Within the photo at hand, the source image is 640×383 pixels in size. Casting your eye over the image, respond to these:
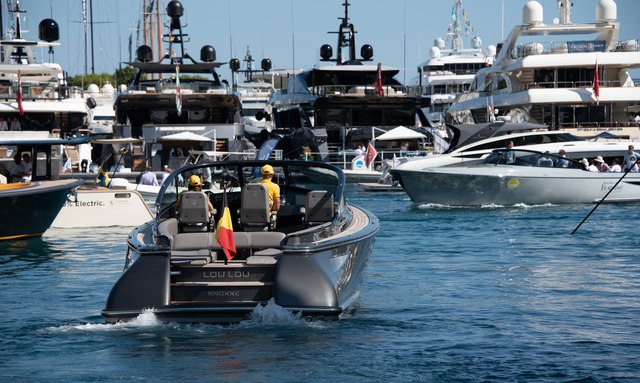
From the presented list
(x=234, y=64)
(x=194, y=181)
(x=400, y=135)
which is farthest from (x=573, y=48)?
(x=234, y=64)

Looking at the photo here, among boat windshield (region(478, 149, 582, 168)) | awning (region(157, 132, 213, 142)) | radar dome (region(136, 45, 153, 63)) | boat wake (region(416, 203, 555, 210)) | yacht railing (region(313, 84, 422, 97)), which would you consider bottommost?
boat wake (region(416, 203, 555, 210))

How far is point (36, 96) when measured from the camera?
43406mm

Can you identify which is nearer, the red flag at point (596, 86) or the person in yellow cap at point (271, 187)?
the person in yellow cap at point (271, 187)

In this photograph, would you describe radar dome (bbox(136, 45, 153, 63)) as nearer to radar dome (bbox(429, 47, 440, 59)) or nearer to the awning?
the awning

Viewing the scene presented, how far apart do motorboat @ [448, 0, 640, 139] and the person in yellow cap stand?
30.3 meters

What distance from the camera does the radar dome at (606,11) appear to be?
1892 inches

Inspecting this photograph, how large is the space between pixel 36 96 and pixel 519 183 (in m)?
23.5

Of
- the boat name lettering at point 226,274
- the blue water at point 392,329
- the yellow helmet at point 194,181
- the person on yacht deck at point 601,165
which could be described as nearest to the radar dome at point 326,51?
the person on yacht deck at point 601,165

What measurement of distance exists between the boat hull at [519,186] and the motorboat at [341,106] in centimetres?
1185

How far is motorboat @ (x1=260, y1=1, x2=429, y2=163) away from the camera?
149 feet

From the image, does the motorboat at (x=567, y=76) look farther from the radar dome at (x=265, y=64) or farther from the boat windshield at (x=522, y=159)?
the radar dome at (x=265, y=64)

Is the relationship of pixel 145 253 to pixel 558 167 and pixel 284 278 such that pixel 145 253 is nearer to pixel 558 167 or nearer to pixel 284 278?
pixel 284 278

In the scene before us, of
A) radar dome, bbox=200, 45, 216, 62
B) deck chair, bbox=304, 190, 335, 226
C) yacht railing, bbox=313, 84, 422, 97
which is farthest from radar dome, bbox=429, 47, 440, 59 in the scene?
deck chair, bbox=304, 190, 335, 226

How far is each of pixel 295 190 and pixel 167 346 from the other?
14.1 feet
